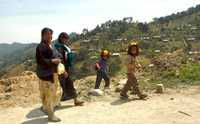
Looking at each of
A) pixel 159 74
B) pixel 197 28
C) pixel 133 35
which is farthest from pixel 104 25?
pixel 159 74

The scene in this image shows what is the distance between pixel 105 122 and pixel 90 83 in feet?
14.6

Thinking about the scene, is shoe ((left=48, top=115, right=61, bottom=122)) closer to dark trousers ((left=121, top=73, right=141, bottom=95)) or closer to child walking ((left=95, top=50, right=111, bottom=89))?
dark trousers ((left=121, top=73, right=141, bottom=95))

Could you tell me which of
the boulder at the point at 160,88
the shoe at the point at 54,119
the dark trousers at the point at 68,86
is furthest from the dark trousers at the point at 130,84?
the shoe at the point at 54,119

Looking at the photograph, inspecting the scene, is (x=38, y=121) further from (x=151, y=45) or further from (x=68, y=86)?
(x=151, y=45)

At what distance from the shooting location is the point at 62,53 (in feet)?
28.8

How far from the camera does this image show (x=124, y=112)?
824 cm

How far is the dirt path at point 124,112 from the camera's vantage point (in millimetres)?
7676

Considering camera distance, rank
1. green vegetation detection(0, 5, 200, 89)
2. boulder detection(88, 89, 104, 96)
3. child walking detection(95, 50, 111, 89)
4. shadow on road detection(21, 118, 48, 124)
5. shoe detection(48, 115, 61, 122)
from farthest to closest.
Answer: green vegetation detection(0, 5, 200, 89)
child walking detection(95, 50, 111, 89)
boulder detection(88, 89, 104, 96)
shadow on road detection(21, 118, 48, 124)
shoe detection(48, 115, 61, 122)

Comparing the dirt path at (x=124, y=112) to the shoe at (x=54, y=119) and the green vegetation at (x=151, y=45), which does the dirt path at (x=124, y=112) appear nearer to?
the shoe at (x=54, y=119)

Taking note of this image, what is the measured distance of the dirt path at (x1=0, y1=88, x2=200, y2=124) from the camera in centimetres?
768

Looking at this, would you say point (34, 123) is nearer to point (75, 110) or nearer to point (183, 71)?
point (75, 110)

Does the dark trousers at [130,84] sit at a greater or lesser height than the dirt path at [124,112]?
greater

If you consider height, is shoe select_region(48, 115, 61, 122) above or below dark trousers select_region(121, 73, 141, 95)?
below

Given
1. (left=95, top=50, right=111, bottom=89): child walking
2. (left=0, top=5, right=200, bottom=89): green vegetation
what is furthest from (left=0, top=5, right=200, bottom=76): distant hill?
(left=95, top=50, right=111, bottom=89): child walking
